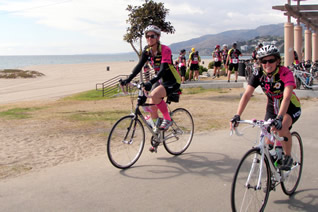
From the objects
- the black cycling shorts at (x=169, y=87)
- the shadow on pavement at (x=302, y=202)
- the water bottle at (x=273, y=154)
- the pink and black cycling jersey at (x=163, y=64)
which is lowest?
the shadow on pavement at (x=302, y=202)

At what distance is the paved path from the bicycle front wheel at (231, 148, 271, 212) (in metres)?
0.47

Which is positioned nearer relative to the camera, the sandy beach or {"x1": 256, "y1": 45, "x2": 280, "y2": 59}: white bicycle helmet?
{"x1": 256, "y1": 45, "x2": 280, "y2": 59}: white bicycle helmet

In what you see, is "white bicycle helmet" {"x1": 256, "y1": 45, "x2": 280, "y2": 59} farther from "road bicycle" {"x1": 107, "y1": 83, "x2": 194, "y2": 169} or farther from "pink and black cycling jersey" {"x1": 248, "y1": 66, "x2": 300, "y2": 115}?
"road bicycle" {"x1": 107, "y1": 83, "x2": 194, "y2": 169}

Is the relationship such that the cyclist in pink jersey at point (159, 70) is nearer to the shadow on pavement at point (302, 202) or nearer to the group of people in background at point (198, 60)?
the shadow on pavement at point (302, 202)

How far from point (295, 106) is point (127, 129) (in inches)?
95.7

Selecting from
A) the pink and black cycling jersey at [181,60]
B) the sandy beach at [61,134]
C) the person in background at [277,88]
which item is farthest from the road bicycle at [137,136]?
the pink and black cycling jersey at [181,60]

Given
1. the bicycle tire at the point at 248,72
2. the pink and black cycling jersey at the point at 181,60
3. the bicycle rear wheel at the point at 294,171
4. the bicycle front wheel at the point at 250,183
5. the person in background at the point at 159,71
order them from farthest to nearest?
the pink and black cycling jersey at the point at 181,60
the bicycle tire at the point at 248,72
the person in background at the point at 159,71
the bicycle rear wheel at the point at 294,171
the bicycle front wheel at the point at 250,183

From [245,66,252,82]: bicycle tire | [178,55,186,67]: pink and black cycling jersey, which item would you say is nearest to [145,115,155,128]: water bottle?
[245,66,252,82]: bicycle tire

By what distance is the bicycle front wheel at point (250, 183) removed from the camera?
3456mm

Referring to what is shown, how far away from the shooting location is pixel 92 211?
3.97 metres

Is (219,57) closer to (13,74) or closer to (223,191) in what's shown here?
(223,191)

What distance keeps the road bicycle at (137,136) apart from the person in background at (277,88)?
1.83 meters

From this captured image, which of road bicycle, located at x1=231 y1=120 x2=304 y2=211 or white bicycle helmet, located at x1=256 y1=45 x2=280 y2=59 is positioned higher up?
white bicycle helmet, located at x1=256 y1=45 x2=280 y2=59

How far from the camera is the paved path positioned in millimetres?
4137
